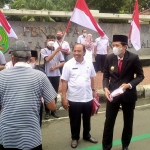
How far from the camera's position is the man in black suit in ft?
12.1

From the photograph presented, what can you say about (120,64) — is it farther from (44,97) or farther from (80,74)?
(44,97)

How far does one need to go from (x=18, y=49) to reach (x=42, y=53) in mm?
3016

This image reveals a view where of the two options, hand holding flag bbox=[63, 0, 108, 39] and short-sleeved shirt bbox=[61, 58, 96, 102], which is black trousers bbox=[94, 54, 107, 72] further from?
short-sleeved shirt bbox=[61, 58, 96, 102]

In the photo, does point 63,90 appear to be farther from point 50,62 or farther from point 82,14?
point 82,14

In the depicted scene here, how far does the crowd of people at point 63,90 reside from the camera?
7.84ft

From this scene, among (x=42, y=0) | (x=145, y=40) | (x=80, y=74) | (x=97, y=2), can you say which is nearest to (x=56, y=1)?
(x=97, y=2)

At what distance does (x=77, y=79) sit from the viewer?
416 centimetres

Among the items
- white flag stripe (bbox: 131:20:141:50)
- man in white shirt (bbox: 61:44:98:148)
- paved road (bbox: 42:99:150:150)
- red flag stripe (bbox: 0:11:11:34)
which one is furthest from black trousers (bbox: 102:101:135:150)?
red flag stripe (bbox: 0:11:11:34)

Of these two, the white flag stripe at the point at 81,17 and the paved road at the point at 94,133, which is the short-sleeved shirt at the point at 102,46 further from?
the white flag stripe at the point at 81,17

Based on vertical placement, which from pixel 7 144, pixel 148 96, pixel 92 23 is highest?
pixel 92 23

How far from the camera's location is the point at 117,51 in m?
3.67

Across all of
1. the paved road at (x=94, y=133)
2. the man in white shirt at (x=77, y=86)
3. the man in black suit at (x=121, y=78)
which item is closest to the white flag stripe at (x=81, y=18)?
the man in white shirt at (x=77, y=86)

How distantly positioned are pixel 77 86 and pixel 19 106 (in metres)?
1.86

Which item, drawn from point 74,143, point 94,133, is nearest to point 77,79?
point 74,143
